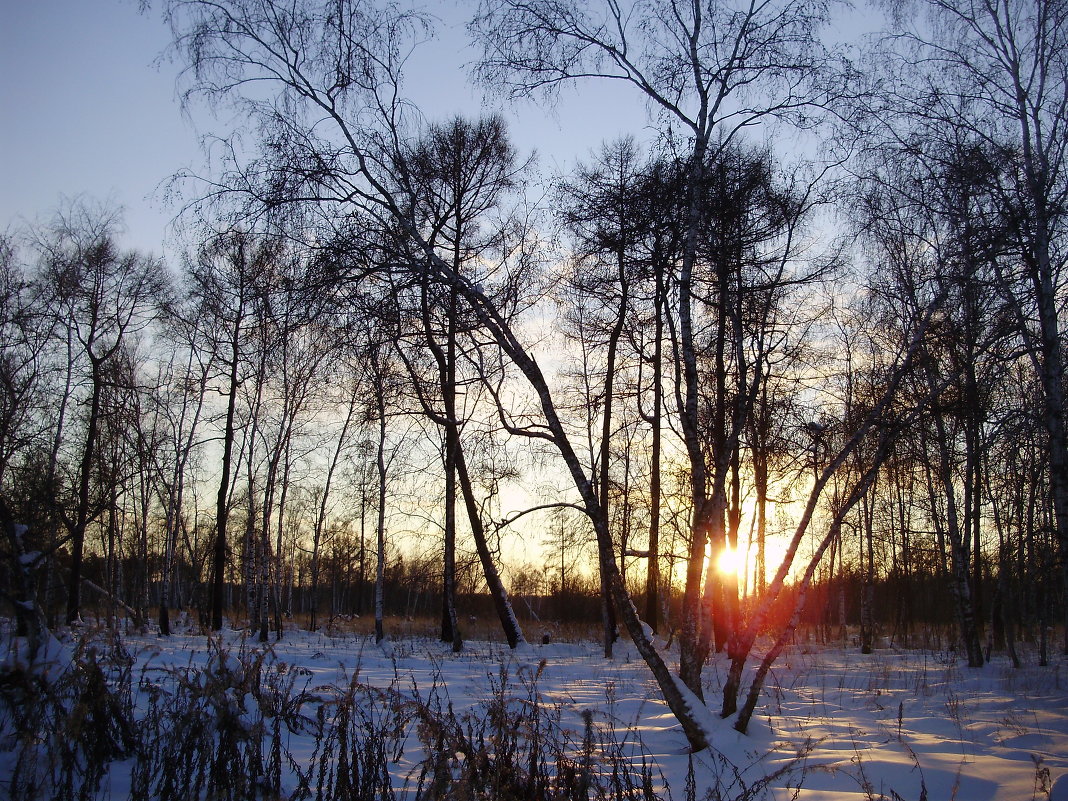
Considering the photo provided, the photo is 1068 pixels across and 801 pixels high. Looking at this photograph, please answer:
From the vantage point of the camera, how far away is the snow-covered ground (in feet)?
14.2

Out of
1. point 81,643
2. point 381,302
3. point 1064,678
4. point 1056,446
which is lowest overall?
point 1064,678

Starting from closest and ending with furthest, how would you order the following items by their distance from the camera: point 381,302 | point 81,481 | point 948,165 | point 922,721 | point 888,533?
1. point 381,302
2. point 922,721
3. point 948,165
4. point 81,481
5. point 888,533

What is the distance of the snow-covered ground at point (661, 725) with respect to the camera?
4.33m

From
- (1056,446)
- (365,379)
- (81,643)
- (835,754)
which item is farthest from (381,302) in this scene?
(1056,446)

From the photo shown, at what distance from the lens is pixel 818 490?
6.18 m

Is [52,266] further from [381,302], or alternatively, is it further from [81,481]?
[381,302]

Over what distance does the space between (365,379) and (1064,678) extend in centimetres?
1227

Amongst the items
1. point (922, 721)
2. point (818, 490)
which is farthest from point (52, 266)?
point (922, 721)

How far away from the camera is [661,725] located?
22.2ft

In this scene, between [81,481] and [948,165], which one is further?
[81,481]

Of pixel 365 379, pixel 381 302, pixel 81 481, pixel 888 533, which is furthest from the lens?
pixel 888 533

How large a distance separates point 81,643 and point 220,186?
3788 mm

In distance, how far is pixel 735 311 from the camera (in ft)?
27.4

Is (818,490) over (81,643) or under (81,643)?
over
